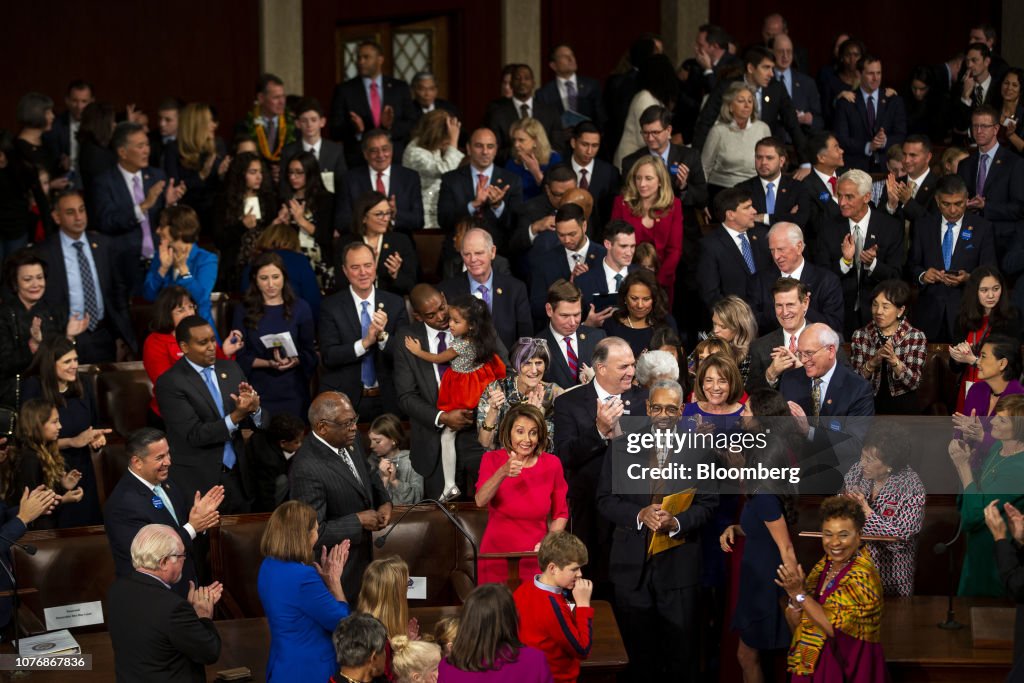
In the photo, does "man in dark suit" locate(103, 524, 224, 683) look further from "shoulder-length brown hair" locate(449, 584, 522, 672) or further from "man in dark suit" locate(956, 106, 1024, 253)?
"man in dark suit" locate(956, 106, 1024, 253)

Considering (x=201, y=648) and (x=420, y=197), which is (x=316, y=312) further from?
(x=201, y=648)

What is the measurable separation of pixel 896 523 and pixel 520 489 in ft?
5.45

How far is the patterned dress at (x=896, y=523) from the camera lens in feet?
20.4

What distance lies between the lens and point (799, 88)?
39.2 feet

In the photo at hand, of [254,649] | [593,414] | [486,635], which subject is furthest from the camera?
[593,414]

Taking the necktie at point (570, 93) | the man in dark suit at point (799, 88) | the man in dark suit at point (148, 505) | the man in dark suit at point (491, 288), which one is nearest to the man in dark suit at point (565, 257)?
the man in dark suit at point (491, 288)

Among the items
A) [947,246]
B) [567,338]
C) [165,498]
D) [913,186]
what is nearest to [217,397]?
[165,498]

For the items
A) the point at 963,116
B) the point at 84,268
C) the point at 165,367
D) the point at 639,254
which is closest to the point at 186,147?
the point at 84,268

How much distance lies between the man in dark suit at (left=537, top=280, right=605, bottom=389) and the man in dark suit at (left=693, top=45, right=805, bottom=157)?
3.70m

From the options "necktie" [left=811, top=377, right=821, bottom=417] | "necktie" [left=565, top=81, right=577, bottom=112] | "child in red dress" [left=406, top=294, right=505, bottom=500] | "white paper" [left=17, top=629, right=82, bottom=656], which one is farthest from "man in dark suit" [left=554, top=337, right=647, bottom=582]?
"necktie" [left=565, top=81, right=577, bottom=112]

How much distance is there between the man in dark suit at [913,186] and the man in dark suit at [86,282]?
516cm

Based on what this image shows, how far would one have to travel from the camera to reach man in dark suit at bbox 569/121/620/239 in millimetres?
9703

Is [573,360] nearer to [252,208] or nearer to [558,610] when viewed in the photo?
[558,610]

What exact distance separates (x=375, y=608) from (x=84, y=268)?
435cm
